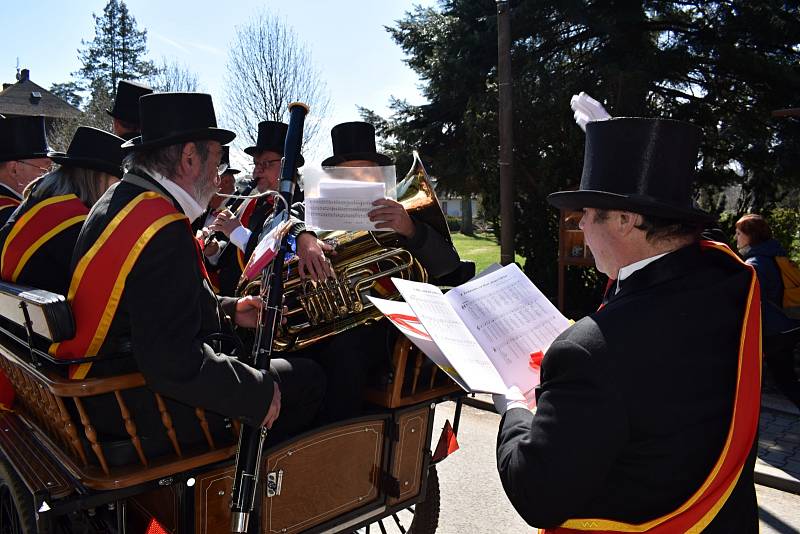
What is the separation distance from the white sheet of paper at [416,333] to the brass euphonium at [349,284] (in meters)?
0.74

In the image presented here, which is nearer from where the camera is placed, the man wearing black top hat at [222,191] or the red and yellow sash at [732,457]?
the red and yellow sash at [732,457]

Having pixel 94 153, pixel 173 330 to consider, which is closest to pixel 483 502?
pixel 173 330

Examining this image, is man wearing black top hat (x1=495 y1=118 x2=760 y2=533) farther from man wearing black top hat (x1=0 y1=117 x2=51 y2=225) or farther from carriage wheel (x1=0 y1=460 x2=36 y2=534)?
man wearing black top hat (x1=0 y1=117 x2=51 y2=225)

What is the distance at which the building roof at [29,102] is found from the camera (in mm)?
33219

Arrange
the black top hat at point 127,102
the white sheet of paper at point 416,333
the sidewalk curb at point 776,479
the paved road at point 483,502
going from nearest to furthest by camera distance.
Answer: the white sheet of paper at point 416,333 < the paved road at point 483,502 < the sidewalk curb at point 776,479 < the black top hat at point 127,102

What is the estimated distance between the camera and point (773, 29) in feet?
24.5

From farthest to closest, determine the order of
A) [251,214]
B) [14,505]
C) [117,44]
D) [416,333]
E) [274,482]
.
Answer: [117,44], [251,214], [14,505], [274,482], [416,333]

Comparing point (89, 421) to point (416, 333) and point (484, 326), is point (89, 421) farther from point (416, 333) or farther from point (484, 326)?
point (484, 326)

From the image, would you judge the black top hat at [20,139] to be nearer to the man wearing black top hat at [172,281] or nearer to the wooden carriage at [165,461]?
the wooden carriage at [165,461]

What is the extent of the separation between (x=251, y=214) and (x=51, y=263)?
1.43m

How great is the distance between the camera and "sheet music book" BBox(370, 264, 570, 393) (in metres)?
1.52

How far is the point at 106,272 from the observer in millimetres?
1809

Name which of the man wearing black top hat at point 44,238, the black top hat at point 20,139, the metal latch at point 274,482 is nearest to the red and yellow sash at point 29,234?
the man wearing black top hat at point 44,238

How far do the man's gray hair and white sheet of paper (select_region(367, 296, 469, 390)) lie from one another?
0.93 m
